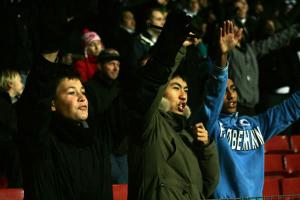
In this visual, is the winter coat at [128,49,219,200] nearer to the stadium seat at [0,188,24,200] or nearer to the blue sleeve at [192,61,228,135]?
the blue sleeve at [192,61,228,135]

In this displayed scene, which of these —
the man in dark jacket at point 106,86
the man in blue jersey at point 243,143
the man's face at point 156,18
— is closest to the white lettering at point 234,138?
the man in blue jersey at point 243,143

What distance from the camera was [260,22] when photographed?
10422 mm

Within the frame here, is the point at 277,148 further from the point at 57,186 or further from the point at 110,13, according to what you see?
the point at 57,186

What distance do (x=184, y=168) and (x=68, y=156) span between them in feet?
2.09

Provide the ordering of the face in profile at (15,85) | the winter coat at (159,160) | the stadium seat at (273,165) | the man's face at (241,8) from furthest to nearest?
the man's face at (241,8), the stadium seat at (273,165), the face in profile at (15,85), the winter coat at (159,160)

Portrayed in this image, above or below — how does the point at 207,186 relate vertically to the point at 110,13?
below

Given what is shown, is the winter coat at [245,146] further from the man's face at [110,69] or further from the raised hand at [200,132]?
the man's face at [110,69]

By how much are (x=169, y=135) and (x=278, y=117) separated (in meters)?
1.63

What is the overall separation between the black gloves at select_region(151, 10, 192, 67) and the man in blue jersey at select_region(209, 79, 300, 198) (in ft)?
5.82

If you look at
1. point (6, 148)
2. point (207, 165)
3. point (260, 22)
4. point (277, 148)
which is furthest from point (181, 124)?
point (260, 22)

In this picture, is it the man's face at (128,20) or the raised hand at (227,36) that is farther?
the man's face at (128,20)

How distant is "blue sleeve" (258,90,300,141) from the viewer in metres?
5.12

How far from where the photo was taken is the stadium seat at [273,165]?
6.93 metres

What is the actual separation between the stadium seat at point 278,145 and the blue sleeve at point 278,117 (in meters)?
2.46
